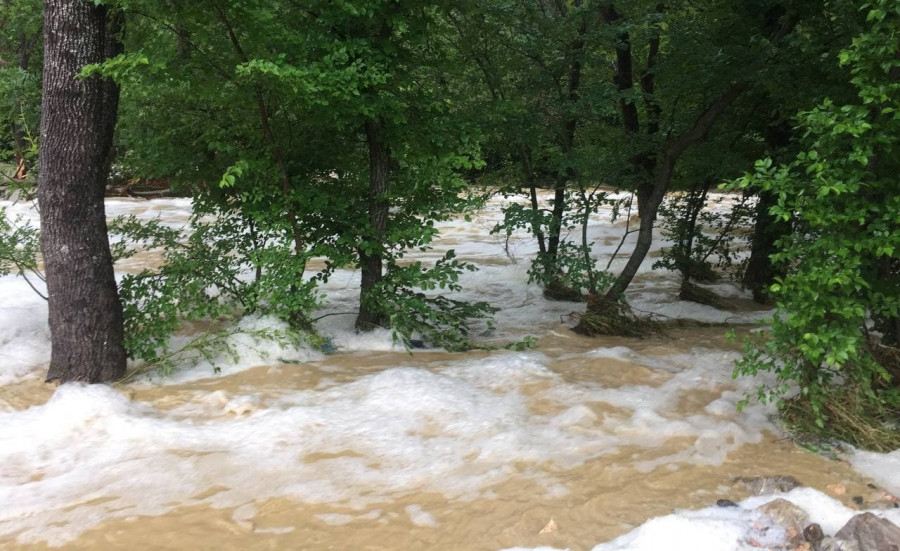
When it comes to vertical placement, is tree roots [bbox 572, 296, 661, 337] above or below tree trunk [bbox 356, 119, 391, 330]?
below

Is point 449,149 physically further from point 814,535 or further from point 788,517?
point 814,535

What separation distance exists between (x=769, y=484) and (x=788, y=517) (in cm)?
50

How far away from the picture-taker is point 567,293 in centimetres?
1015

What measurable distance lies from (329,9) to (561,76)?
3.32 metres

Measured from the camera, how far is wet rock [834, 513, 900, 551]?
306 cm

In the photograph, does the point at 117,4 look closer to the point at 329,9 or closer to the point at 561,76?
the point at 329,9

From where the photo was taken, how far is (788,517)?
134 inches

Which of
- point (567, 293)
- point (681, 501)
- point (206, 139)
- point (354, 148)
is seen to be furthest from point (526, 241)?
point (681, 501)

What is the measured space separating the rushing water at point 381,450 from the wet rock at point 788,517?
1.19 ft

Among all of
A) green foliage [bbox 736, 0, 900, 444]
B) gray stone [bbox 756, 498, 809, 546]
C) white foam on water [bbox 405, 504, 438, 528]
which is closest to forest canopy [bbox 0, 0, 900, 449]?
green foliage [bbox 736, 0, 900, 444]

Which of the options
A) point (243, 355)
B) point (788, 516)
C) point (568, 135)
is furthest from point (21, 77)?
point (788, 516)

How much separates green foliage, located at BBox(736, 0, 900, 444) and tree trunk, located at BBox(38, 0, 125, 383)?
4.88m

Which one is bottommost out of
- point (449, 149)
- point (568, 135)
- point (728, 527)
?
point (728, 527)

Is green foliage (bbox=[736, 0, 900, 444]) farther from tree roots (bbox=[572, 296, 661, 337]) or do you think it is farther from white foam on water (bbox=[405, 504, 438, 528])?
tree roots (bbox=[572, 296, 661, 337])
